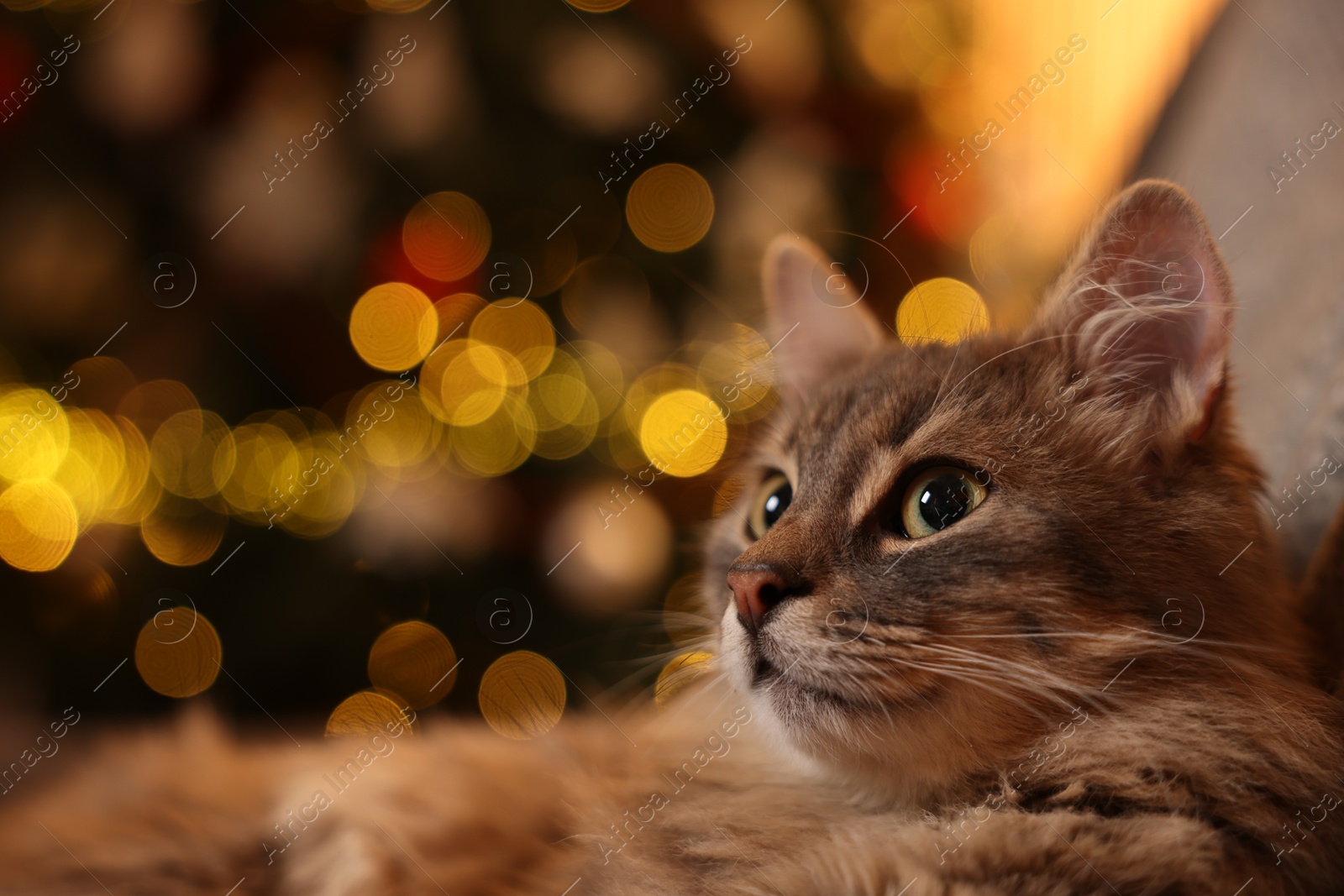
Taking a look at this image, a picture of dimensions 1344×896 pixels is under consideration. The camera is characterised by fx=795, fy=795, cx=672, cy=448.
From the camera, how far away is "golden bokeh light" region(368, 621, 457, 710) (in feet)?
5.98

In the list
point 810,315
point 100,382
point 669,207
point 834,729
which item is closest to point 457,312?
point 669,207

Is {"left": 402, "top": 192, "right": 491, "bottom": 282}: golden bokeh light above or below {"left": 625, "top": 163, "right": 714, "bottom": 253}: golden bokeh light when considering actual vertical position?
above

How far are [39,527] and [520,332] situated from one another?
1.08 meters

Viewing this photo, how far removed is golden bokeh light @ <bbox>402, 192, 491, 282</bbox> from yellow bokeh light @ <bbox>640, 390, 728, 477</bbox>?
1.78ft

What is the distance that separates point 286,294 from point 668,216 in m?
0.87

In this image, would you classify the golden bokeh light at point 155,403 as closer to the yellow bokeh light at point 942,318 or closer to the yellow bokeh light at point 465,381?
the yellow bokeh light at point 465,381

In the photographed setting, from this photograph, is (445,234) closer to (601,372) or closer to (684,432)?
(601,372)

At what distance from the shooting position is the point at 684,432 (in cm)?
176

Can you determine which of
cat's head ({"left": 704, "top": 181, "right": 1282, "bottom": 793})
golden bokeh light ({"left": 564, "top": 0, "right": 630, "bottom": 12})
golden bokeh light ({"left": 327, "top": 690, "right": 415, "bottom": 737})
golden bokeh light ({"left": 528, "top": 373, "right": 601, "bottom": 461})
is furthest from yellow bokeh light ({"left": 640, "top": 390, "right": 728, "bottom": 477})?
golden bokeh light ({"left": 564, "top": 0, "right": 630, "bottom": 12})

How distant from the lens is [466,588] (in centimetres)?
185

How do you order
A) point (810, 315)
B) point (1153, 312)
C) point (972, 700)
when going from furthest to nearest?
point (810, 315) < point (1153, 312) < point (972, 700)

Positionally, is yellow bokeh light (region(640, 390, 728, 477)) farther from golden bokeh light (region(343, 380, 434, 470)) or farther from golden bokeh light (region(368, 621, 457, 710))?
golden bokeh light (region(368, 621, 457, 710))

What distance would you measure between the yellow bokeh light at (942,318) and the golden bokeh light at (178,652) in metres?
1.54

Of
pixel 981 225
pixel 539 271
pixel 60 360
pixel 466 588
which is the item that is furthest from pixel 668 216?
pixel 60 360
